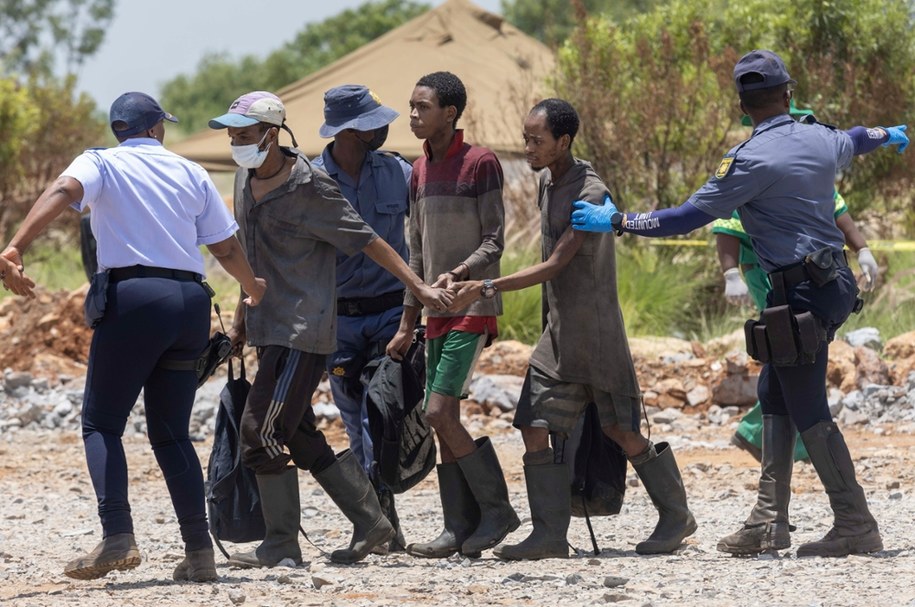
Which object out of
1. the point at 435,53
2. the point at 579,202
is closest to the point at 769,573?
the point at 579,202

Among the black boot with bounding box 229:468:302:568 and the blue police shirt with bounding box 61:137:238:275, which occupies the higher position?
the blue police shirt with bounding box 61:137:238:275

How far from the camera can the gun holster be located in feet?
18.4

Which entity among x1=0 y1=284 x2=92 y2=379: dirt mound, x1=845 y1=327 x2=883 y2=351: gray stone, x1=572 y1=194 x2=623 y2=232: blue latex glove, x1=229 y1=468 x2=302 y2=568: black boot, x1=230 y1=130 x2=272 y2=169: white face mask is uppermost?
x1=230 y1=130 x2=272 y2=169: white face mask

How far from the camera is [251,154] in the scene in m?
5.84

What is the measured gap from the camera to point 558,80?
15.7m

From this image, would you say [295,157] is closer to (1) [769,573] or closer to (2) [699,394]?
(1) [769,573]

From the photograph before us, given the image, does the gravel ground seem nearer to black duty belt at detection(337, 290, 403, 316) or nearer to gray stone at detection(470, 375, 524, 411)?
black duty belt at detection(337, 290, 403, 316)

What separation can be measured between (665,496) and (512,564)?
2.16 ft

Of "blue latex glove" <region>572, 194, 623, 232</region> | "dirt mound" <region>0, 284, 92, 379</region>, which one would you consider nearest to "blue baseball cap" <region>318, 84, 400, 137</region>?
"blue latex glove" <region>572, 194, 623, 232</region>

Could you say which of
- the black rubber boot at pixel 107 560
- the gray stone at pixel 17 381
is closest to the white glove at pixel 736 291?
the black rubber boot at pixel 107 560

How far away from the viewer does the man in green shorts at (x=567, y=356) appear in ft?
19.6

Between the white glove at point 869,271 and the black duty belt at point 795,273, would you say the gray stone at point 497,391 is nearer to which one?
the white glove at point 869,271

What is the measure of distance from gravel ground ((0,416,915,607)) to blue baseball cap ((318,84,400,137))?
1.75 m

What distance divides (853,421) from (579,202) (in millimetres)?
4817
